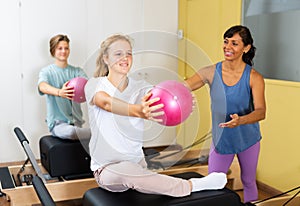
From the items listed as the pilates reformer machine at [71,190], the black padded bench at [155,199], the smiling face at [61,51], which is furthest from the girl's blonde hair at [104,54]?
the smiling face at [61,51]

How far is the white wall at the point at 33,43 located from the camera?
3371mm

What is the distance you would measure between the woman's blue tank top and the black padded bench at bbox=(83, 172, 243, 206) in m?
0.24

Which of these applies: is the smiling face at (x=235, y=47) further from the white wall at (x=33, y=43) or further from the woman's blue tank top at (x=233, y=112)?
the white wall at (x=33, y=43)

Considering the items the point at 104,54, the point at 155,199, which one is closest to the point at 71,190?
the point at 155,199

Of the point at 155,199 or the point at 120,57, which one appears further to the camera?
the point at 155,199

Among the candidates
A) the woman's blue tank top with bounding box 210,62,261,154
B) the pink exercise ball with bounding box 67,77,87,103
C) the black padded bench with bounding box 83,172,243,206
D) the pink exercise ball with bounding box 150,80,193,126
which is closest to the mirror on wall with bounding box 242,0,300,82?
the woman's blue tank top with bounding box 210,62,261,154

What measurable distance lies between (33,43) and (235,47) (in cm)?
210

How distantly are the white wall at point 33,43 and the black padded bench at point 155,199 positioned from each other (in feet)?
5.86

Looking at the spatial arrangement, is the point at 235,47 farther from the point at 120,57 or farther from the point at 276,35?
the point at 276,35

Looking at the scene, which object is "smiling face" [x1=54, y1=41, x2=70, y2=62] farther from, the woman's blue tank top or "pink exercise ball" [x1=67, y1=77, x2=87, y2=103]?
the woman's blue tank top

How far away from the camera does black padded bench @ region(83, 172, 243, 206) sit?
1.76m

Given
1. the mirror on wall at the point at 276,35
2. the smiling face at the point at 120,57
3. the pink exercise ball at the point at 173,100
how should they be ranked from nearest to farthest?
the pink exercise ball at the point at 173,100
the smiling face at the point at 120,57
the mirror on wall at the point at 276,35

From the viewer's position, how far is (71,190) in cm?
235

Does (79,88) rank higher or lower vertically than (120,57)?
lower
